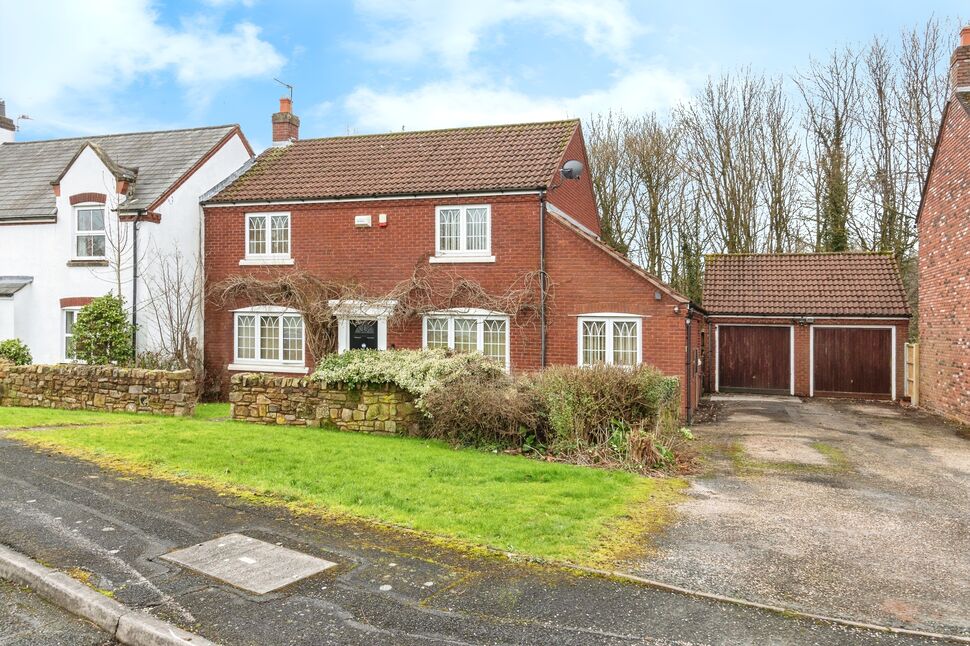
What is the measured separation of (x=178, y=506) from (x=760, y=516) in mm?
6459

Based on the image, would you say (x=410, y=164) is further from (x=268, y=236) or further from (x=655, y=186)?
(x=655, y=186)

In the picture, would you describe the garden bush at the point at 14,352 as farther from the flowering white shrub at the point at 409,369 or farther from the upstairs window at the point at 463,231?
the upstairs window at the point at 463,231

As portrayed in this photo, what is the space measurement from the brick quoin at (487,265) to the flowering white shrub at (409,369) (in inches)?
173

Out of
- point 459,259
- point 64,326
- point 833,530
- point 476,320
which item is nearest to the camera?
point 833,530

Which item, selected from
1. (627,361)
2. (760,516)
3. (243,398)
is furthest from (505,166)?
(760,516)

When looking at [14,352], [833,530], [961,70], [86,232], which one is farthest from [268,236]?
[961,70]

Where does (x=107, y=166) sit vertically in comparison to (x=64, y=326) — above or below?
above

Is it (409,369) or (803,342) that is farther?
(803,342)

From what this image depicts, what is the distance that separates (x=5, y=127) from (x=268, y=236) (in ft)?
44.9

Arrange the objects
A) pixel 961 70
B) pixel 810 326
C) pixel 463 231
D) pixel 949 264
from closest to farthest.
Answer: pixel 961 70 < pixel 949 264 < pixel 463 231 < pixel 810 326

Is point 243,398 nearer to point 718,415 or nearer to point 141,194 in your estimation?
point 141,194

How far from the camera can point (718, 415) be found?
1800cm

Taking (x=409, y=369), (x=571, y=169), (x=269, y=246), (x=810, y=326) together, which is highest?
(x=571, y=169)

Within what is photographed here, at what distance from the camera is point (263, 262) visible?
1983 cm
